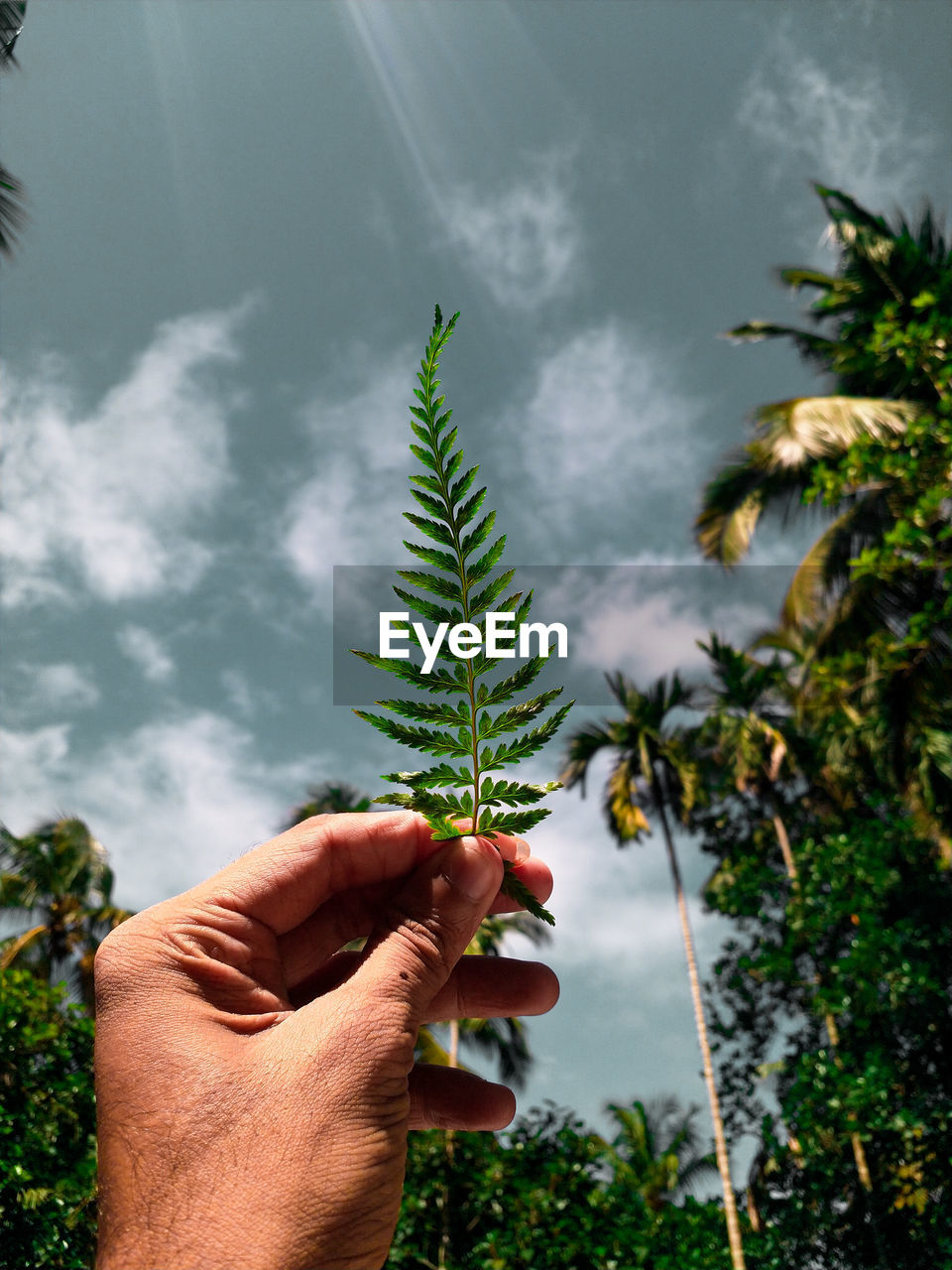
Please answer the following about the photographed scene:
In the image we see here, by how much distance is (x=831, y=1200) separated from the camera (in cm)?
958

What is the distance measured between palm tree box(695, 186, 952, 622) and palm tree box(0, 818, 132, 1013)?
44.6 ft

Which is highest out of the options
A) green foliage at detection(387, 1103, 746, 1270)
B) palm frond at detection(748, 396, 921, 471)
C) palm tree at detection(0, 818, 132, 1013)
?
palm frond at detection(748, 396, 921, 471)

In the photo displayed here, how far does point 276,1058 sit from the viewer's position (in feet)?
4.05

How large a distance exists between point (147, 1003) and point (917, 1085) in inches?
404

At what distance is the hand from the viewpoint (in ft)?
3.62

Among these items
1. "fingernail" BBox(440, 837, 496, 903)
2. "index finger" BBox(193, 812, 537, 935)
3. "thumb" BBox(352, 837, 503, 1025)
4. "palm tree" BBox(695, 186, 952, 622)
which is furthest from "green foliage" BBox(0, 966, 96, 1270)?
"palm tree" BBox(695, 186, 952, 622)

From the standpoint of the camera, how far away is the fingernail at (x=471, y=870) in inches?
52.1

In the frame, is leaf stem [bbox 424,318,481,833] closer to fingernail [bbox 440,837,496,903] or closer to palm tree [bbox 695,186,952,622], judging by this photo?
fingernail [bbox 440,837,496,903]

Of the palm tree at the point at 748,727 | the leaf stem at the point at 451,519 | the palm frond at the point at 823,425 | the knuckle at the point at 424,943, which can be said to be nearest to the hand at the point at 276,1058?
the knuckle at the point at 424,943

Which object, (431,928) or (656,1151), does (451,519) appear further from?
(656,1151)

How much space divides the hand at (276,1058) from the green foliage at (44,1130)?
580cm

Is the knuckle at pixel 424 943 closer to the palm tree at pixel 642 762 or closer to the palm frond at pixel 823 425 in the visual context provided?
the palm frond at pixel 823 425

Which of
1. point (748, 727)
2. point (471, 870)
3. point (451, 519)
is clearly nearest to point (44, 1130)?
point (471, 870)

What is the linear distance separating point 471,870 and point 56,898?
61.6ft
